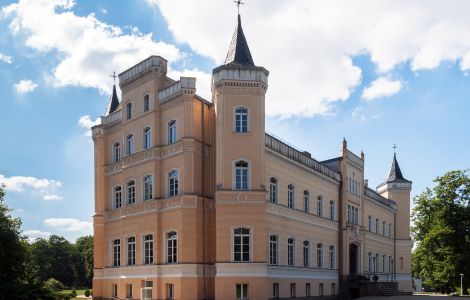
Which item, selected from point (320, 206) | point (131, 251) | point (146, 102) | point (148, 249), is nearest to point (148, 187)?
point (148, 249)

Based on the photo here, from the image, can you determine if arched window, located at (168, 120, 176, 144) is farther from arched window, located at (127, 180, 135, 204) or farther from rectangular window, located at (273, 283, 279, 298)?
rectangular window, located at (273, 283, 279, 298)

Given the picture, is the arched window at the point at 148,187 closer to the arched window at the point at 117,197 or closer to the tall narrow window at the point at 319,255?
the arched window at the point at 117,197

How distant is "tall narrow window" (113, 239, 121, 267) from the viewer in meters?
35.4

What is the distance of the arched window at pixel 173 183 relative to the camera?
104 feet

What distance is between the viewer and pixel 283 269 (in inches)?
1335

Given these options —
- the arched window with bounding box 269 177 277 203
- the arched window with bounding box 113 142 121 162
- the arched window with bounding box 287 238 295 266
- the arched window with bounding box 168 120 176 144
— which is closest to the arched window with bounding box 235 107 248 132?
the arched window with bounding box 168 120 176 144

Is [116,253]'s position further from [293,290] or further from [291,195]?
[291,195]

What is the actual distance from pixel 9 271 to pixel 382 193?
38600mm

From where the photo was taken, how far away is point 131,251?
34.1 metres

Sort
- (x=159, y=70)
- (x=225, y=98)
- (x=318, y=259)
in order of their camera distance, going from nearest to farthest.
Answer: (x=225, y=98) → (x=159, y=70) → (x=318, y=259)

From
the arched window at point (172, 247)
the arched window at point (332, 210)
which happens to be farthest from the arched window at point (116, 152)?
the arched window at point (332, 210)

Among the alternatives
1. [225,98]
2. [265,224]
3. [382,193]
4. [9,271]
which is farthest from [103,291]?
[382,193]

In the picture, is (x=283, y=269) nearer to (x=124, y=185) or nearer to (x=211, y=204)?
(x=211, y=204)

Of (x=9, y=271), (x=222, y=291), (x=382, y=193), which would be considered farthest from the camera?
(x=382, y=193)
